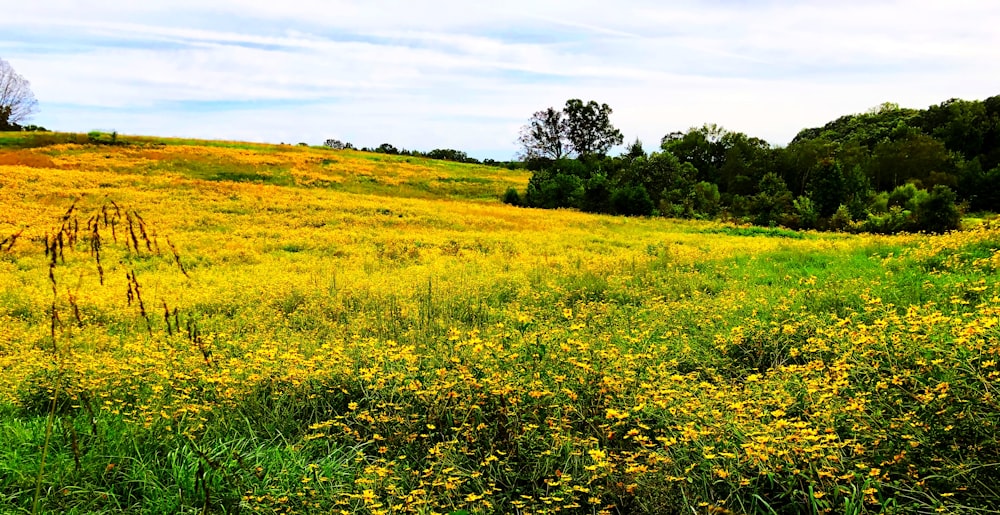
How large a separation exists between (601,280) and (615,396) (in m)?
5.86

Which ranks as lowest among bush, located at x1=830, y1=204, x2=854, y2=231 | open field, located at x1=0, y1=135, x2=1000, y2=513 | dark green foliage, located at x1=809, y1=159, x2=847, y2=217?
open field, located at x1=0, y1=135, x2=1000, y2=513

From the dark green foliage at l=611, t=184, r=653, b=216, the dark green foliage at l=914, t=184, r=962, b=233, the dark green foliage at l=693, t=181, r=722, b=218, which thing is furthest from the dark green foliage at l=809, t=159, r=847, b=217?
the dark green foliage at l=611, t=184, r=653, b=216

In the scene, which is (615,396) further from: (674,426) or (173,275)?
(173,275)

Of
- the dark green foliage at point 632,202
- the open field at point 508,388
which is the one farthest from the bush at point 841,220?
the open field at point 508,388

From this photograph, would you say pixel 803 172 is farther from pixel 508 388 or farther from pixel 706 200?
pixel 508 388

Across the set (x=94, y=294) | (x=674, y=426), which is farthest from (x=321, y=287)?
(x=674, y=426)

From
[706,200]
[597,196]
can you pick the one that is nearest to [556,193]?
[597,196]

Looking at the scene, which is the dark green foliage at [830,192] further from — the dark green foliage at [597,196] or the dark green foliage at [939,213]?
the dark green foliage at [597,196]

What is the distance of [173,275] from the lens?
39.2 ft

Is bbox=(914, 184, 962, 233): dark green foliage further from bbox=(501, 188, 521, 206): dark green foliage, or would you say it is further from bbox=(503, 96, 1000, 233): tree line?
bbox=(501, 188, 521, 206): dark green foliage

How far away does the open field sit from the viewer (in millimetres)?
3510

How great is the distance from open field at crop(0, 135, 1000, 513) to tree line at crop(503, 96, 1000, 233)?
66.8 feet

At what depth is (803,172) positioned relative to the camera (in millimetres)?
46438

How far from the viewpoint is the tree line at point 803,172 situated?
31.1 metres
